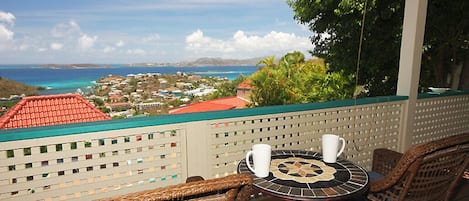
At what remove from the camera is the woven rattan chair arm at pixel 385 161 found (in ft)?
6.35

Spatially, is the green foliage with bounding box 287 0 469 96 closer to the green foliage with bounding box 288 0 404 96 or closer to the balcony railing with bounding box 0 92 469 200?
the green foliage with bounding box 288 0 404 96

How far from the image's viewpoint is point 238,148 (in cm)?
203

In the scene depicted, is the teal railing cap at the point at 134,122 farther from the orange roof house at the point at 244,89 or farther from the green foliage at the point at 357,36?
the orange roof house at the point at 244,89

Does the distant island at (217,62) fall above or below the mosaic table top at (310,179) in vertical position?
above

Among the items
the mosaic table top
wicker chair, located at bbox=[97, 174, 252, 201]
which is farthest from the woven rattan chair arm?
wicker chair, located at bbox=[97, 174, 252, 201]

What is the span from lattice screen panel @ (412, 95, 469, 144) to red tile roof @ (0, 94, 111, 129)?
3.25 metres

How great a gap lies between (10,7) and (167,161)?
8188 millimetres

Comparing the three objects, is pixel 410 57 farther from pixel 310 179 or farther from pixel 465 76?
pixel 465 76

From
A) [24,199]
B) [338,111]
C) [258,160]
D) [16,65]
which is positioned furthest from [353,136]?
[16,65]

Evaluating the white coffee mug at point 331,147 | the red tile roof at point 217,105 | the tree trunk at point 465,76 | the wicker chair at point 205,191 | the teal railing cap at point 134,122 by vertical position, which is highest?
the tree trunk at point 465,76

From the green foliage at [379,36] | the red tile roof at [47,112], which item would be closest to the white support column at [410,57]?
the green foliage at [379,36]

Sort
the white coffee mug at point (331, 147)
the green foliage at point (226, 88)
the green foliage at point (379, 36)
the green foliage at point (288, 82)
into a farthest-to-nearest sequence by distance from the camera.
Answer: the green foliage at point (226, 88) < the green foliage at point (288, 82) < the green foliage at point (379, 36) < the white coffee mug at point (331, 147)

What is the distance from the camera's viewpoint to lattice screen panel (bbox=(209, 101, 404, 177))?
1975mm

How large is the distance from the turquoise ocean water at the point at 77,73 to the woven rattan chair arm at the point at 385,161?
17.7 ft
